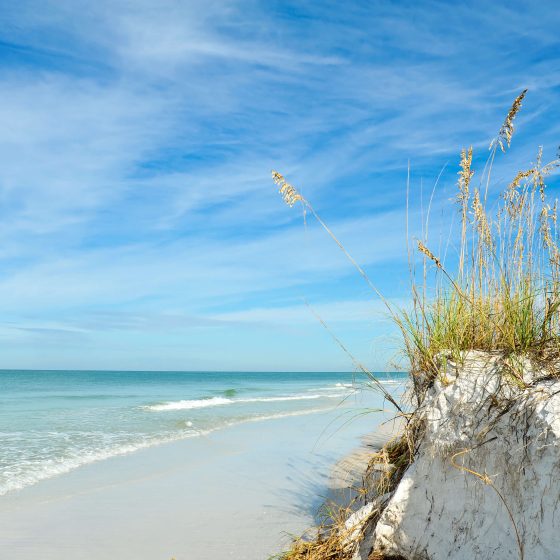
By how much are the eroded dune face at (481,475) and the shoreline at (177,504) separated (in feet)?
5.57

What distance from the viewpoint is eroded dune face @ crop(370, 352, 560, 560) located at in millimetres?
3047

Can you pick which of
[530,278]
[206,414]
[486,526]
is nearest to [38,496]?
[486,526]

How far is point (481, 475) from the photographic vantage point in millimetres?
3318

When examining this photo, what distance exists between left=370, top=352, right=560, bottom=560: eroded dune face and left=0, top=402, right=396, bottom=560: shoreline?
5.57ft

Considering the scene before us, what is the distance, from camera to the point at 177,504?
6508 millimetres

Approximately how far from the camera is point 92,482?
25.5 ft

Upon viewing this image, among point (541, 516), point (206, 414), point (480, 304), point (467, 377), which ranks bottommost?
point (206, 414)

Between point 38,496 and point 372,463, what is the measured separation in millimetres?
4948

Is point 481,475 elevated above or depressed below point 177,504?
above

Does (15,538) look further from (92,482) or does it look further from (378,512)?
(378,512)

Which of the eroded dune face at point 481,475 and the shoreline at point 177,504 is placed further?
the shoreline at point 177,504

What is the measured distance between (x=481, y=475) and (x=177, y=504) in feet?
14.1

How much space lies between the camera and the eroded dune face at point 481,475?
10.00 feet

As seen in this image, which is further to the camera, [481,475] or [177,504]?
[177,504]
